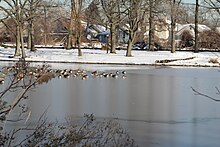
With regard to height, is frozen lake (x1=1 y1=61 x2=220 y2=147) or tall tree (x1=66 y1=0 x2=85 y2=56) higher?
tall tree (x1=66 y1=0 x2=85 y2=56)

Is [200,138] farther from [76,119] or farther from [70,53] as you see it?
[70,53]

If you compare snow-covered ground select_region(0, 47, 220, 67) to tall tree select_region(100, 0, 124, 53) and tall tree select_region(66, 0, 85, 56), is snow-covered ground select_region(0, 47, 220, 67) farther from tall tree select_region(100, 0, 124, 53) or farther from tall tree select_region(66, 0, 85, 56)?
tall tree select_region(100, 0, 124, 53)

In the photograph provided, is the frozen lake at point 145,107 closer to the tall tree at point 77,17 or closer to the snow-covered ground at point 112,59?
the snow-covered ground at point 112,59

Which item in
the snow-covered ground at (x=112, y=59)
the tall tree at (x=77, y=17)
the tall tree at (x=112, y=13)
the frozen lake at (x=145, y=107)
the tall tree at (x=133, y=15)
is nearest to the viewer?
the frozen lake at (x=145, y=107)

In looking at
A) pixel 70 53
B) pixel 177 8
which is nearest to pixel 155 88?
pixel 70 53

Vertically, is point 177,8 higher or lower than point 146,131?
higher

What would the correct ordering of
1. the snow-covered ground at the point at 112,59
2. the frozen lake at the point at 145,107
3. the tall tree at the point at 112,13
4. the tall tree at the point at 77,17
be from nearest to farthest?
the frozen lake at the point at 145,107
the snow-covered ground at the point at 112,59
the tall tree at the point at 77,17
the tall tree at the point at 112,13

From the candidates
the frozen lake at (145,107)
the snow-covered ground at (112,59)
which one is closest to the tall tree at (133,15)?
the snow-covered ground at (112,59)

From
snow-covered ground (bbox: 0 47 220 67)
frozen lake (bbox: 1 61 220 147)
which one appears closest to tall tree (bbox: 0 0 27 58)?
snow-covered ground (bbox: 0 47 220 67)

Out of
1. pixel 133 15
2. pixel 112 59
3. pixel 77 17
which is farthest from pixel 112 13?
pixel 112 59

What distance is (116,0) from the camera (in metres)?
45.5

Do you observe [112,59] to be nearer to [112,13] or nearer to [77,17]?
[77,17]

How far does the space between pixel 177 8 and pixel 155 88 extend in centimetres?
3221

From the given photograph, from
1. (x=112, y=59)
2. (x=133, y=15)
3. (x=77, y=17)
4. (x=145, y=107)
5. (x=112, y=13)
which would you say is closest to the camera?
(x=145, y=107)
